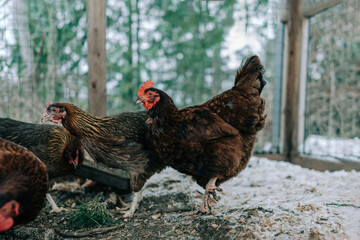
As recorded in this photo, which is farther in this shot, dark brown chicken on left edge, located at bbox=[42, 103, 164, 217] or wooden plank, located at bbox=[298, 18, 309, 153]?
wooden plank, located at bbox=[298, 18, 309, 153]

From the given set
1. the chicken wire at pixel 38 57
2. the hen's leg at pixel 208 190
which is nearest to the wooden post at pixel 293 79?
the hen's leg at pixel 208 190

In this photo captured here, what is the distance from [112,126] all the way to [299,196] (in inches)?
73.8

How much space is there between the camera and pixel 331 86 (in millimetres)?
3859

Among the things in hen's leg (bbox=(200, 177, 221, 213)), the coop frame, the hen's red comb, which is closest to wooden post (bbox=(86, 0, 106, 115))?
the hen's red comb

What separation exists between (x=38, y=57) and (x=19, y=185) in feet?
7.69

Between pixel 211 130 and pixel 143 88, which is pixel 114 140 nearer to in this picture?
pixel 143 88

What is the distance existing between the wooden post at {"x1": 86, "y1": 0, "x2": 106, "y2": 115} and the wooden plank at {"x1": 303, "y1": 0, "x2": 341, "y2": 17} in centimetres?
282

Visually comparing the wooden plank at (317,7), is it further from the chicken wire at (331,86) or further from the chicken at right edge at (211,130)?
the chicken at right edge at (211,130)

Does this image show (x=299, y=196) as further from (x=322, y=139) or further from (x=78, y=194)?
(x=78, y=194)

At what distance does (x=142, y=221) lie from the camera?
7.65ft

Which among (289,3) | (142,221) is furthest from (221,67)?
(142,221)

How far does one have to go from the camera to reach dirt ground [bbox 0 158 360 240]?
5.95 ft

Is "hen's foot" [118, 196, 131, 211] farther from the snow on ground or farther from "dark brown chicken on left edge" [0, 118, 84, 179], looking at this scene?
"dark brown chicken on left edge" [0, 118, 84, 179]

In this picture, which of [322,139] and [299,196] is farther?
[322,139]
